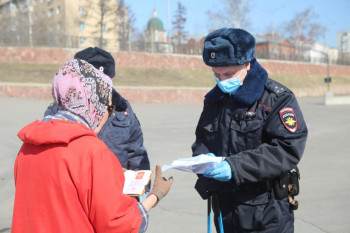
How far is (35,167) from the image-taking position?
1540 mm

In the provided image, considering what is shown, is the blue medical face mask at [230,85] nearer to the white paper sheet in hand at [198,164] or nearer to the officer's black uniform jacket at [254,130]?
the officer's black uniform jacket at [254,130]

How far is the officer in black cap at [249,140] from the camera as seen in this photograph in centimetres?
200

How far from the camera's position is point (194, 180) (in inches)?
219

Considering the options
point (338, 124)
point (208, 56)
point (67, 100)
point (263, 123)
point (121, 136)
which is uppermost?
point (208, 56)

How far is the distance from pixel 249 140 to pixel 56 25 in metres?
52.3

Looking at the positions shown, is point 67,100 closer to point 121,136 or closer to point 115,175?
point 115,175

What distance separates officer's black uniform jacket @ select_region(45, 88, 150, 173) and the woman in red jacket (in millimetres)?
1326

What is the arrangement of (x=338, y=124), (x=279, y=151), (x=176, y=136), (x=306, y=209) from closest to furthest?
(x=279, y=151) → (x=306, y=209) → (x=176, y=136) → (x=338, y=124)

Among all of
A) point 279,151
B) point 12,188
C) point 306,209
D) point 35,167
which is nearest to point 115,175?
point 35,167

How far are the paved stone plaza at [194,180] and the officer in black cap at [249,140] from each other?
5.72 feet

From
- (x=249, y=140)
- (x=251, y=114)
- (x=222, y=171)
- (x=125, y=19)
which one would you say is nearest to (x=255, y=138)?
(x=249, y=140)

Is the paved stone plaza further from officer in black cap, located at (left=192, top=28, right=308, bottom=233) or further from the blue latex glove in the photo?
the blue latex glove

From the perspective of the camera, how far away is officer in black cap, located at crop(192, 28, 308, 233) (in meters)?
2.00

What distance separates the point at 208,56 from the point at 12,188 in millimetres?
4228
